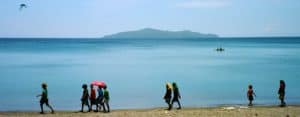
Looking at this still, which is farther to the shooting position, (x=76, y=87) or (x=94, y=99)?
(x=76, y=87)

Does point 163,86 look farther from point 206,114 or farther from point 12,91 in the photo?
point 206,114

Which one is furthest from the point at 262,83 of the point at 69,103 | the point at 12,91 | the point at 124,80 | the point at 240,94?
the point at 12,91

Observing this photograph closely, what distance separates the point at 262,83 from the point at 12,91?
64.5 ft

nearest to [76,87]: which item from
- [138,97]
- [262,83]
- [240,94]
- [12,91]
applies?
[12,91]

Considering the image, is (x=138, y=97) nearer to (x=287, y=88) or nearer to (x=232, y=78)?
(x=287, y=88)

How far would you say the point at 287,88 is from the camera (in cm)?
3319

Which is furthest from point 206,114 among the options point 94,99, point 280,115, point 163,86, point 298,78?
point 298,78

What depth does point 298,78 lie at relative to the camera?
40.8 meters

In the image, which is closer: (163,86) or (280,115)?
(280,115)

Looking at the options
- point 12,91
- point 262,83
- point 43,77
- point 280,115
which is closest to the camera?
point 280,115

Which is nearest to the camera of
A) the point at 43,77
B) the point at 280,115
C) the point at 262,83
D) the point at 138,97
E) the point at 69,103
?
the point at 280,115

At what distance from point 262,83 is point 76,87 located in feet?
49.4

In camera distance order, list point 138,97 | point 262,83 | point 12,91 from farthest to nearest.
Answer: point 262,83, point 12,91, point 138,97

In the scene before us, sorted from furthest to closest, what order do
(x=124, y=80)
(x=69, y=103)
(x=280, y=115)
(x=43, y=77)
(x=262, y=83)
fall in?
(x=43, y=77), (x=124, y=80), (x=262, y=83), (x=69, y=103), (x=280, y=115)
